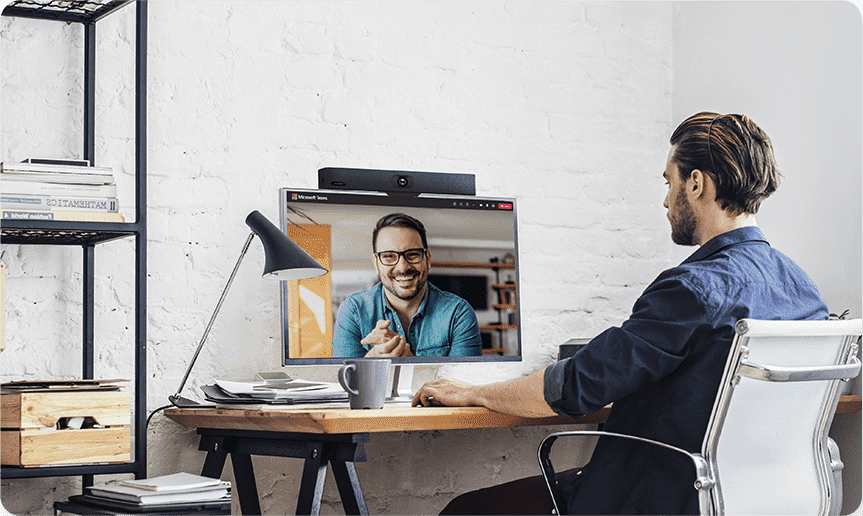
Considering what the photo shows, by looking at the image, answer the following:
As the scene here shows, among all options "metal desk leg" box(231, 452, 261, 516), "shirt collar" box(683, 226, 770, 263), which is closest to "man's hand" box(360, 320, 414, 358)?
"metal desk leg" box(231, 452, 261, 516)

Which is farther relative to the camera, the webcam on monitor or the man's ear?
the webcam on monitor

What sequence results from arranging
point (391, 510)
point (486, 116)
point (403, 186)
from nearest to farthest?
point (403, 186)
point (391, 510)
point (486, 116)

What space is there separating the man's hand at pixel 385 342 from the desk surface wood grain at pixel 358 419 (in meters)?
0.24

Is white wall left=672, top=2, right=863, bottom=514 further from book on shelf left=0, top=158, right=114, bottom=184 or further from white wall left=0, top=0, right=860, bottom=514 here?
book on shelf left=0, top=158, right=114, bottom=184

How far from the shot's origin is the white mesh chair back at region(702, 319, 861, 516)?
5.16 feet

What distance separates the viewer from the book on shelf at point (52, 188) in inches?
78.3

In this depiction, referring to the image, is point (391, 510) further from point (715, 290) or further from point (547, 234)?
point (715, 290)

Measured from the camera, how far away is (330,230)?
236 cm

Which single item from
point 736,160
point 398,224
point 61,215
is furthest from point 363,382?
point 736,160

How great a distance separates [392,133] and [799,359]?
1506mm

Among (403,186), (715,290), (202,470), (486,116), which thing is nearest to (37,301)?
(202,470)

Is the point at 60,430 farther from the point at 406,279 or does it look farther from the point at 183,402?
the point at 406,279

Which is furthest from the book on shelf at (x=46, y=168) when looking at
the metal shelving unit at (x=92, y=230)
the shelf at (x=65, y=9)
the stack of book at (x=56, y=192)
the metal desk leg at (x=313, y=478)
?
the metal desk leg at (x=313, y=478)

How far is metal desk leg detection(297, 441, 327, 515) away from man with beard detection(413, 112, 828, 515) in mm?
308
